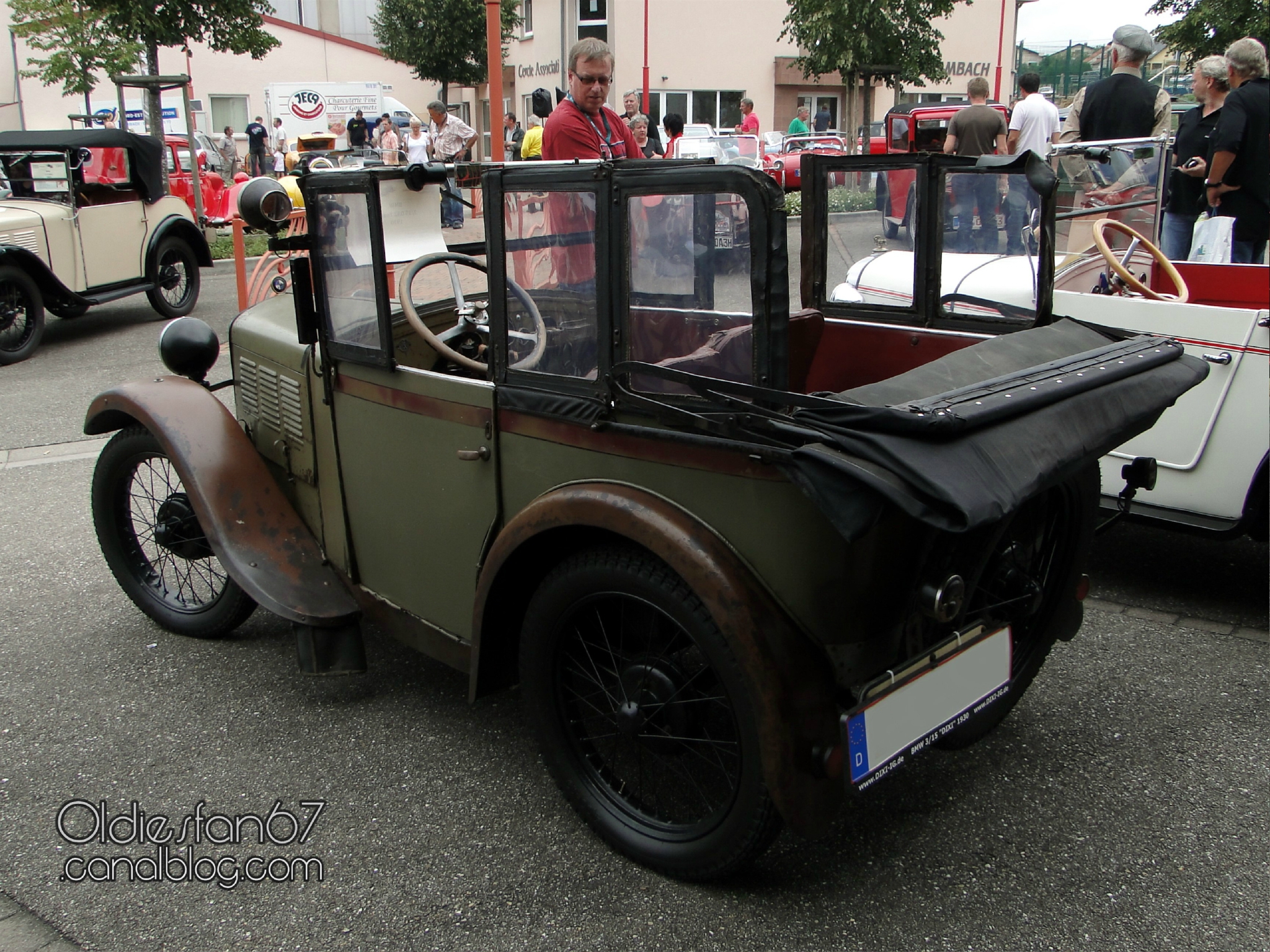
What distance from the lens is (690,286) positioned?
231 cm

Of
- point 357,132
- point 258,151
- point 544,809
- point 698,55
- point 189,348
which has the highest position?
point 698,55

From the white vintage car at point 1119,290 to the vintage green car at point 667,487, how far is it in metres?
0.09


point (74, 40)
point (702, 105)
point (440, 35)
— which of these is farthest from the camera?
point (440, 35)

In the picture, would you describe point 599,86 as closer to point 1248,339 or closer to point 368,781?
point 1248,339

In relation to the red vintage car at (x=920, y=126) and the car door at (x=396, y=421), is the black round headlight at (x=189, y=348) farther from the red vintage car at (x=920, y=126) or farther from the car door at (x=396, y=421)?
the red vintage car at (x=920, y=126)

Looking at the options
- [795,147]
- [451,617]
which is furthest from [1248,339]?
[795,147]

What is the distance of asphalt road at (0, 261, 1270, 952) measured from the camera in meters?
2.33

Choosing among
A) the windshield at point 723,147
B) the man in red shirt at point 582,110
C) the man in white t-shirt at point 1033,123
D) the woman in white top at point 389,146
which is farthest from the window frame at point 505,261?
the woman in white top at point 389,146

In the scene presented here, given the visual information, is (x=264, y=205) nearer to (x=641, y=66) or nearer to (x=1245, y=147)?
(x=1245, y=147)

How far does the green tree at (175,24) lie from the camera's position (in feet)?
52.9

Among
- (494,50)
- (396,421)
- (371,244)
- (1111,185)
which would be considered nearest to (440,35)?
(494,50)

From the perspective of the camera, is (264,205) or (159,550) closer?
(264,205)

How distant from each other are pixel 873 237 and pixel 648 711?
1.79 m

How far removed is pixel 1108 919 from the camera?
91.5 inches
